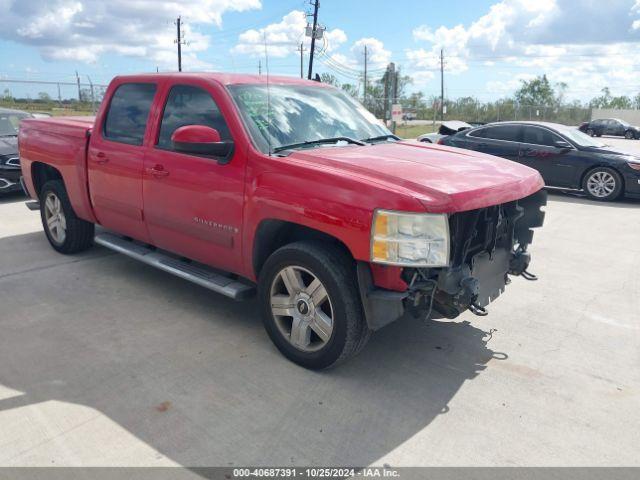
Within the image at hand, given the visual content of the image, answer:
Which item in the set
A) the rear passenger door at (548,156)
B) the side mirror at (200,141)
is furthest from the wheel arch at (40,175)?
the rear passenger door at (548,156)

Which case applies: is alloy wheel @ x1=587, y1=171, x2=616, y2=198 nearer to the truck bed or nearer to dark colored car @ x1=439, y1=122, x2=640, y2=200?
dark colored car @ x1=439, y1=122, x2=640, y2=200

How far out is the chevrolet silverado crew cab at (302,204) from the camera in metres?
3.15

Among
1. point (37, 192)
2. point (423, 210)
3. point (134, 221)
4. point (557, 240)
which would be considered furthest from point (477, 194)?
point (37, 192)

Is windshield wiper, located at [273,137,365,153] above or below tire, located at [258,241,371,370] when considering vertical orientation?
above

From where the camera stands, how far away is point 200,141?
3.68 meters

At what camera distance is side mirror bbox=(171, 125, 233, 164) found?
12.0 ft

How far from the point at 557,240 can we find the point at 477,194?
15.1 feet

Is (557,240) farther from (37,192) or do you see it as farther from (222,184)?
(37,192)

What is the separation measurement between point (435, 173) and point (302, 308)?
1221mm

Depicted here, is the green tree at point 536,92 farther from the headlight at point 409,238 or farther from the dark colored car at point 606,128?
the headlight at point 409,238

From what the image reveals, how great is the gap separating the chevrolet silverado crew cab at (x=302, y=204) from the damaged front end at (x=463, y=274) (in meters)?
0.01

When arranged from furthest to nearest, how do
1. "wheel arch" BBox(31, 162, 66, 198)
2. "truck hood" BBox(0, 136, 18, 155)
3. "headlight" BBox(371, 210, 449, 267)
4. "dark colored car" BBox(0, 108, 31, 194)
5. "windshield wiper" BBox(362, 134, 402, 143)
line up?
"truck hood" BBox(0, 136, 18, 155), "dark colored car" BBox(0, 108, 31, 194), "wheel arch" BBox(31, 162, 66, 198), "windshield wiper" BBox(362, 134, 402, 143), "headlight" BBox(371, 210, 449, 267)

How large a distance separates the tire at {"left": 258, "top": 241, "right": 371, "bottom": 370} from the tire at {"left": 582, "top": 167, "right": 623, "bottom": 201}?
8.70 metres

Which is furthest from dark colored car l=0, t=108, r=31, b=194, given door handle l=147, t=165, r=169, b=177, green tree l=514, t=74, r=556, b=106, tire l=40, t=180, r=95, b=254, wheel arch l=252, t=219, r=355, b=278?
green tree l=514, t=74, r=556, b=106
